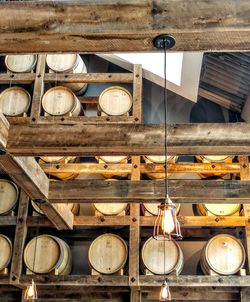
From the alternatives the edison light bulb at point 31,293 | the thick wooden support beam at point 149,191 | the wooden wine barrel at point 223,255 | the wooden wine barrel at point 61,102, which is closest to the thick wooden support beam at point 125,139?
the thick wooden support beam at point 149,191

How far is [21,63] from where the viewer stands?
23.0 ft

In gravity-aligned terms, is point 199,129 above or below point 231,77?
below

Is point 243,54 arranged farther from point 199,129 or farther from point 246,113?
point 199,129

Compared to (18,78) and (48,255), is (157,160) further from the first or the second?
(18,78)

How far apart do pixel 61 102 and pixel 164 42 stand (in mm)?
4241

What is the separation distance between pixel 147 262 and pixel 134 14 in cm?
409

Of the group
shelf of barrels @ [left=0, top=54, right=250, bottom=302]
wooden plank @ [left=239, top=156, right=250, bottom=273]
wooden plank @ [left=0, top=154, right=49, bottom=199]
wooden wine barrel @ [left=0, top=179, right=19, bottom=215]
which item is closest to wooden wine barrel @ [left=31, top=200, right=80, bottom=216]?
shelf of barrels @ [left=0, top=54, right=250, bottom=302]

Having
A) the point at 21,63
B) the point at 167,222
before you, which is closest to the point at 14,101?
the point at 21,63

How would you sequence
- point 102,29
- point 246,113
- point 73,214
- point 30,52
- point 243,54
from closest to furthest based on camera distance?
1. point 102,29
2. point 30,52
3. point 243,54
4. point 73,214
5. point 246,113

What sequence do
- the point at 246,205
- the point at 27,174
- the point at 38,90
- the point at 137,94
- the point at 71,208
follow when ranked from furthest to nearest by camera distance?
the point at 38,90 → the point at 137,94 → the point at 71,208 → the point at 246,205 → the point at 27,174

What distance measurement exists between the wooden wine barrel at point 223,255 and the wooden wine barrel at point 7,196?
273 centimetres

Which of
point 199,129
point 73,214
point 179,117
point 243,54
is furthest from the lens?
point 179,117

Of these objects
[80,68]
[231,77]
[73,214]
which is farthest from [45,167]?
[231,77]

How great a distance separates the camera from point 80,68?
7.05 m
